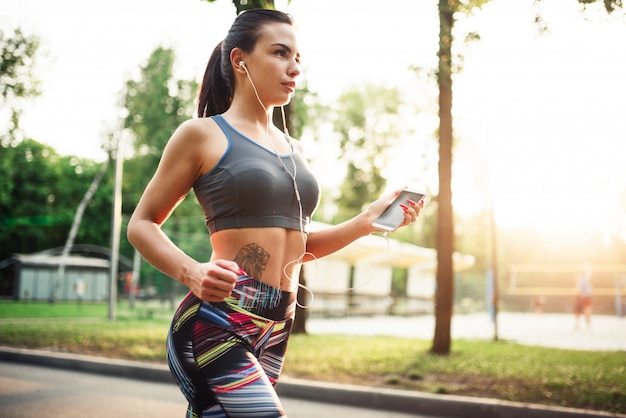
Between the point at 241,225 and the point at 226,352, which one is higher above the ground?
the point at 241,225

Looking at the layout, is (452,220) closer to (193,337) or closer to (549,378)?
(549,378)

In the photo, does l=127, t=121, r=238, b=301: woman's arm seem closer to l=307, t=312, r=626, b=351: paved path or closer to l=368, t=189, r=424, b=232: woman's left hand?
l=368, t=189, r=424, b=232: woman's left hand

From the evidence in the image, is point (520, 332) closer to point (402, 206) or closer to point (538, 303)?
point (402, 206)

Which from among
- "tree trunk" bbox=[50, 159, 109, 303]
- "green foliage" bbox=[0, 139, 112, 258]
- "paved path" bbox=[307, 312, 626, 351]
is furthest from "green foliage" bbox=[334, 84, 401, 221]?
"paved path" bbox=[307, 312, 626, 351]

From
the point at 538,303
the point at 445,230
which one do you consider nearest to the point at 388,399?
the point at 445,230

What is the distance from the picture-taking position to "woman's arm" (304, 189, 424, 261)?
2285mm

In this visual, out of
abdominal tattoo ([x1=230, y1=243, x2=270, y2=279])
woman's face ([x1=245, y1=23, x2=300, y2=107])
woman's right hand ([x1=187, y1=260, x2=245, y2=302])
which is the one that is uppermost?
woman's face ([x1=245, y1=23, x2=300, y2=107])

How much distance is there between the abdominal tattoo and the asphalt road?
4.63m

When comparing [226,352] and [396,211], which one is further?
[396,211]

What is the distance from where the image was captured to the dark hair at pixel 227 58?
2211 millimetres

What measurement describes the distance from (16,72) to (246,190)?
19.5 m

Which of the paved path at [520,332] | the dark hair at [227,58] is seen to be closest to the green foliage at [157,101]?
the paved path at [520,332]

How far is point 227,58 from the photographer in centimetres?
229

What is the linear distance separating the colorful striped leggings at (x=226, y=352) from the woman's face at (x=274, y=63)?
0.63 m
